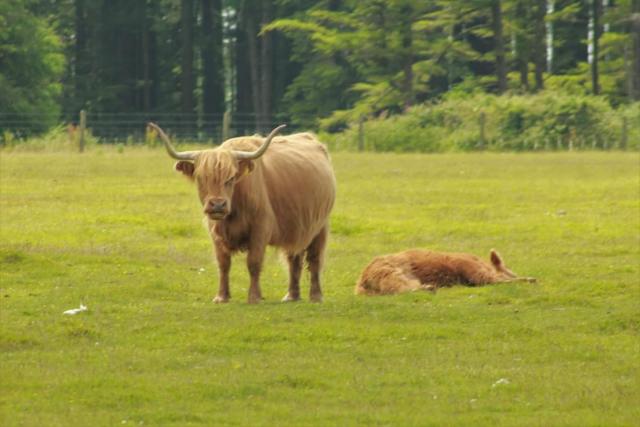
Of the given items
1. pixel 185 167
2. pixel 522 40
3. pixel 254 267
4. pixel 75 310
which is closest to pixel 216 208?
pixel 185 167

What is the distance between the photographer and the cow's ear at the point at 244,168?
14.8m

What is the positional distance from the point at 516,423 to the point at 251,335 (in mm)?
3709

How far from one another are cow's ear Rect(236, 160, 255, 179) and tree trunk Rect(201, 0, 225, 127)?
67128mm

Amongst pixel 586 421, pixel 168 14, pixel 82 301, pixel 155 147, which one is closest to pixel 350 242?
pixel 82 301

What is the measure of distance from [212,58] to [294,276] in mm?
68233

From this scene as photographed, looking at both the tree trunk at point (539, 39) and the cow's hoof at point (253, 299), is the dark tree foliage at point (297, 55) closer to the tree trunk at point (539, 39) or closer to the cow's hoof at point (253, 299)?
the tree trunk at point (539, 39)

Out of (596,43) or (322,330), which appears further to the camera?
(596,43)

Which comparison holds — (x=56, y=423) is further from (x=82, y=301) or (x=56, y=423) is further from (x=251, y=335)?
(x=82, y=301)

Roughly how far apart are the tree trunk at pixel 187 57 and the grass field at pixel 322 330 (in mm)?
51618

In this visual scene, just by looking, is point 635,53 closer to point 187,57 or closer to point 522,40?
point 522,40

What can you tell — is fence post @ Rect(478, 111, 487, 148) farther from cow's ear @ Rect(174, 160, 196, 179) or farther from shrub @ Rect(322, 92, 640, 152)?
cow's ear @ Rect(174, 160, 196, 179)

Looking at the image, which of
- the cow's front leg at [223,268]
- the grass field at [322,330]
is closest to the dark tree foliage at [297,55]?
the grass field at [322,330]

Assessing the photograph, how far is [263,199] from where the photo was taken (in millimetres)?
15211

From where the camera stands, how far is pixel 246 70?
3361 inches
